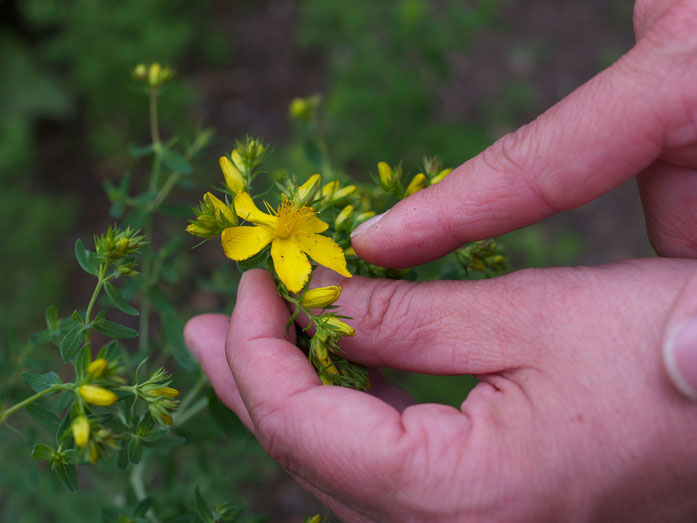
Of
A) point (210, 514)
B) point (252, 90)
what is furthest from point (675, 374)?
point (252, 90)

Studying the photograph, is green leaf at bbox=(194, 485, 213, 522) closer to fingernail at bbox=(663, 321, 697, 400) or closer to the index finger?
the index finger

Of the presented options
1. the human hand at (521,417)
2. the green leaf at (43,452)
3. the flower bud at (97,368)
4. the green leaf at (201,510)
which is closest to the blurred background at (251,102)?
the green leaf at (201,510)

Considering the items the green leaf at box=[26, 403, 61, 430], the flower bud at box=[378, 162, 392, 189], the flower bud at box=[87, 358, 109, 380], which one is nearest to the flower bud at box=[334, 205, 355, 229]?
the flower bud at box=[378, 162, 392, 189]

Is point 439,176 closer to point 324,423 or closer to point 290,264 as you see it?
point 290,264

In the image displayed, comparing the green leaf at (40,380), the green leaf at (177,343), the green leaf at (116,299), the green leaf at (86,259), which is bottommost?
the green leaf at (177,343)

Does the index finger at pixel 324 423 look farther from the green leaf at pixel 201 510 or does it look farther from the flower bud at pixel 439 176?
the flower bud at pixel 439 176

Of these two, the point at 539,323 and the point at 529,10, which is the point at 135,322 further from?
the point at 529,10
